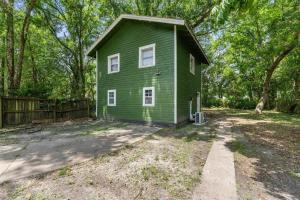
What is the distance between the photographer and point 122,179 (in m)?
4.11

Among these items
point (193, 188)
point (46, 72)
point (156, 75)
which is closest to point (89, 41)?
point (46, 72)

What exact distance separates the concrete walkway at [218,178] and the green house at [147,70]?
4419 mm

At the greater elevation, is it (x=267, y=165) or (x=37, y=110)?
(x=37, y=110)

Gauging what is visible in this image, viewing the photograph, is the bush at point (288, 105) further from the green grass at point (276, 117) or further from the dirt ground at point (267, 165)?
the dirt ground at point (267, 165)

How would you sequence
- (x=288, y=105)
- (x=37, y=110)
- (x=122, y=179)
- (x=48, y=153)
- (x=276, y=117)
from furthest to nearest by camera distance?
(x=288, y=105), (x=276, y=117), (x=37, y=110), (x=48, y=153), (x=122, y=179)

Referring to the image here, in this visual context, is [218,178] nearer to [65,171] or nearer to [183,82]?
[65,171]

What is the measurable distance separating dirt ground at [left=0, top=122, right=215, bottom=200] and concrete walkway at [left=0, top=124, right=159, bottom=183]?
408 mm

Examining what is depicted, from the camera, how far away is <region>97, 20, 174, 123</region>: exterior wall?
10570 mm

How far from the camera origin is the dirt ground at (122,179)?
3.52 meters

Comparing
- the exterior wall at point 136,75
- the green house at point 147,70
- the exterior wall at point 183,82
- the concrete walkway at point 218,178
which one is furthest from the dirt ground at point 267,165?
the exterior wall at point 136,75

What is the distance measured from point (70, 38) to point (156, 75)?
14.7m

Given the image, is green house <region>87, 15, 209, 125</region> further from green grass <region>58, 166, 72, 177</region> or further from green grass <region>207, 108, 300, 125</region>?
green grass <region>58, 166, 72, 177</region>

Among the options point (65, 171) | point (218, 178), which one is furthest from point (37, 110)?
point (218, 178)

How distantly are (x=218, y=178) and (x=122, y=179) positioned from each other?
2.20m
